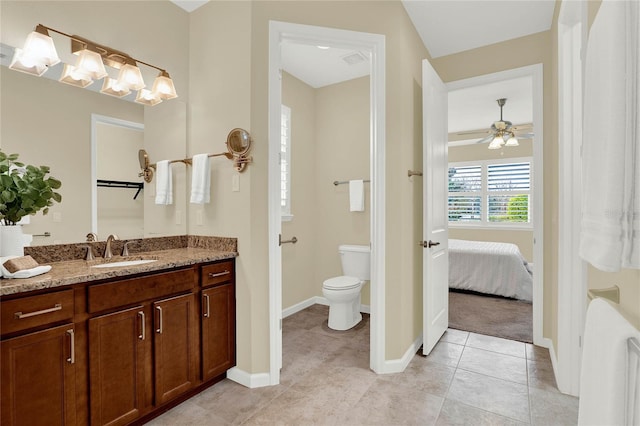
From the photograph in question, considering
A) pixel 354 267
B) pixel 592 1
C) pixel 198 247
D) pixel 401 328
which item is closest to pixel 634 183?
pixel 592 1

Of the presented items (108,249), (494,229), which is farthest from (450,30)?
(494,229)

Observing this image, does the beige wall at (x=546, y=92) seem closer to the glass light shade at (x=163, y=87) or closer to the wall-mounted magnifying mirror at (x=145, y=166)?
the glass light shade at (x=163, y=87)

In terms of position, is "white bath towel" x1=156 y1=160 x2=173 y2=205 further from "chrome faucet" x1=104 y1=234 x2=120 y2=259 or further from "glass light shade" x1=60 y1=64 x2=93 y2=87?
"glass light shade" x1=60 y1=64 x2=93 y2=87

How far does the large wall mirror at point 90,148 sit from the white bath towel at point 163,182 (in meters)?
0.05

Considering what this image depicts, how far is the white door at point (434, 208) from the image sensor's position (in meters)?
2.49

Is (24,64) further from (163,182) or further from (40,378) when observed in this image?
(40,378)

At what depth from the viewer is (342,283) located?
3.05 metres

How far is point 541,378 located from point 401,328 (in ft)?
3.29

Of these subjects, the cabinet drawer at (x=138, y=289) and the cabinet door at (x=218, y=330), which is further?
the cabinet door at (x=218, y=330)

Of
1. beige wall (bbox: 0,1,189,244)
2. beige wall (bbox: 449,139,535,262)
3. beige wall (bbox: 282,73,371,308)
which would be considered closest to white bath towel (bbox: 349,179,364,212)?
beige wall (bbox: 282,73,371,308)

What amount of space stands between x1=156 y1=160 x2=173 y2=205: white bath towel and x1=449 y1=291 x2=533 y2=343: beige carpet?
2938 millimetres

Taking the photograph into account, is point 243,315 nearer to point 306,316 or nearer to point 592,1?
point 306,316

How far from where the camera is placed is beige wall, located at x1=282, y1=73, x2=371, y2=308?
360cm

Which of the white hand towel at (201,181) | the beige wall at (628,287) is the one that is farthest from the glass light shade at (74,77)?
the beige wall at (628,287)
